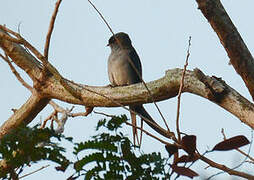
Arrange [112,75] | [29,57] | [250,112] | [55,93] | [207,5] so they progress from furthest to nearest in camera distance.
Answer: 1. [112,75]
2. [29,57]
3. [55,93]
4. [250,112]
5. [207,5]

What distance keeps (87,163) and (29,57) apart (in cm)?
323

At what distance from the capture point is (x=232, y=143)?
8.06 ft

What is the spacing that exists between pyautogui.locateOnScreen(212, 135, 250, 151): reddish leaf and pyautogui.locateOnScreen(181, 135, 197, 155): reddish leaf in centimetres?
10

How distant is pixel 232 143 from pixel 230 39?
0.88m

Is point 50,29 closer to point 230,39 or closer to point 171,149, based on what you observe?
point 230,39

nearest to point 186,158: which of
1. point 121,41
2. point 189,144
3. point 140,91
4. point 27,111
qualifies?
point 189,144

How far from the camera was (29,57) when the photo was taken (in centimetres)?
533

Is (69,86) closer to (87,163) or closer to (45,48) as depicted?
(45,48)

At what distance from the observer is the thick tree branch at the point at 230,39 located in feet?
9.89

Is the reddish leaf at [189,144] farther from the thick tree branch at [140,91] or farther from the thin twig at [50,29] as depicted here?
the thin twig at [50,29]

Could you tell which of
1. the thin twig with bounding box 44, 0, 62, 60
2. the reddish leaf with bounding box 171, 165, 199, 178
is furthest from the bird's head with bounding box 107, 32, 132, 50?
the reddish leaf with bounding box 171, 165, 199, 178

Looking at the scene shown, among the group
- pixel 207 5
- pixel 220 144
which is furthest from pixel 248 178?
pixel 207 5

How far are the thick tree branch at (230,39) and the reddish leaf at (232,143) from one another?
2.68 ft

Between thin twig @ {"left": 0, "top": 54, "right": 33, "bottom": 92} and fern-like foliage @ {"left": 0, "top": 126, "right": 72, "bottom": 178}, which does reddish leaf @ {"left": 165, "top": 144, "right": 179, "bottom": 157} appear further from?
thin twig @ {"left": 0, "top": 54, "right": 33, "bottom": 92}
